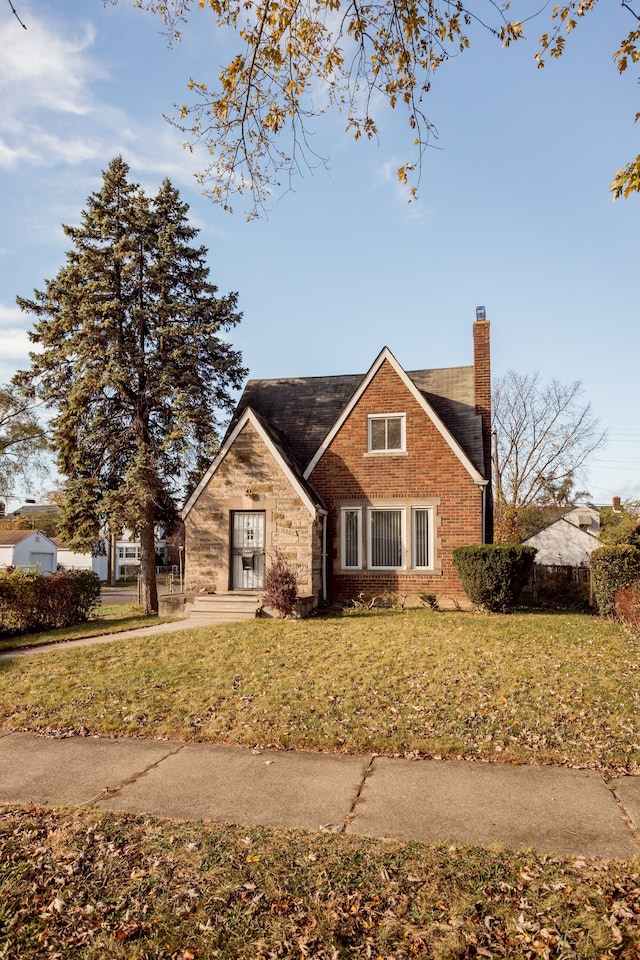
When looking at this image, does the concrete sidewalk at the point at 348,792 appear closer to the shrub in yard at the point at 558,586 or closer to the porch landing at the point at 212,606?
the porch landing at the point at 212,606

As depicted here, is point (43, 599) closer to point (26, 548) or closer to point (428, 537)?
point (428, 537)

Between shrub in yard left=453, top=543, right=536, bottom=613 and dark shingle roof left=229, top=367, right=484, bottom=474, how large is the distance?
10.9 ft

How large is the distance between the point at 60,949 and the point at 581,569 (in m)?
20.7

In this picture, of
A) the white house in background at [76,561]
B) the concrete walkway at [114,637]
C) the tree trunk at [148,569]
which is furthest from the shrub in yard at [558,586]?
the white house in background at [76,561]

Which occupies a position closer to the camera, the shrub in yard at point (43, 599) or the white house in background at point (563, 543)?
the shrub in yard at point (43, 599)

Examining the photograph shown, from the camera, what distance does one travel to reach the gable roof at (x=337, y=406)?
18.9 meters

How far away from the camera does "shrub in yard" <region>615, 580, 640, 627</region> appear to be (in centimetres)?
1448

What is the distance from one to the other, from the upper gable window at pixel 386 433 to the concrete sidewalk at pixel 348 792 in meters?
12.9

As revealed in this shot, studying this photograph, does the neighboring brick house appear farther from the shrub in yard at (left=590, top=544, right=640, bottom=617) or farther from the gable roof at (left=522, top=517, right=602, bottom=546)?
the gable roof at (left=522, top=517, right=602, bottom=546)

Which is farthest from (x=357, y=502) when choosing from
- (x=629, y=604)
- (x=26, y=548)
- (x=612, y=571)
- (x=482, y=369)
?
(x=26, y=548)

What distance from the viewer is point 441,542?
1803 centimetres

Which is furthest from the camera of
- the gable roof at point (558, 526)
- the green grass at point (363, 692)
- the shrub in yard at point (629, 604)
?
the gable roof at point (558, 526)

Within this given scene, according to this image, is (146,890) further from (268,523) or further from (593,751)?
(268,523)

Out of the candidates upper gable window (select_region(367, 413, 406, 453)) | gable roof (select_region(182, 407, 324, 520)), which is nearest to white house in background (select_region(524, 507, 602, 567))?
upper gable window (select_region(367, 413, 406, 453))
